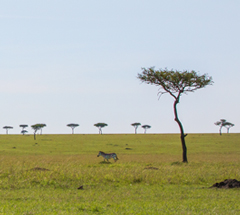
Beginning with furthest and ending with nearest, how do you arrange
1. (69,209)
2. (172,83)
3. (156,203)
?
(172,83) < (156,203) < (69,209)

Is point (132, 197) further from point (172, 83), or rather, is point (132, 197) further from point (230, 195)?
point (172, 83)

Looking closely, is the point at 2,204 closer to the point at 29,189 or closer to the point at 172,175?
the point at 29,189

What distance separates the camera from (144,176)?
2025cm

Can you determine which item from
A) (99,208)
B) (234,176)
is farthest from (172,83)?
(99,208)

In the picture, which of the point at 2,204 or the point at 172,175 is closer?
the point at 2,204

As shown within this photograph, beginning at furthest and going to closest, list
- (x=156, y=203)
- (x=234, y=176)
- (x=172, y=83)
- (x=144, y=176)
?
(x=172, y=83), (x=234, y=176), (x=144, y=176), (x=156, y=203)

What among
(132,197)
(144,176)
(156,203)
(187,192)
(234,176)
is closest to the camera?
(156,203)

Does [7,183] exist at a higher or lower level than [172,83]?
lower

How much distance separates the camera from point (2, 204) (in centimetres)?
1268

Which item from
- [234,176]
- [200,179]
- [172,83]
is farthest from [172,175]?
[172,83]

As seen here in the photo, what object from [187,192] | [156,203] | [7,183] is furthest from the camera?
[7,183]

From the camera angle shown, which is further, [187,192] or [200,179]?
[200,179]

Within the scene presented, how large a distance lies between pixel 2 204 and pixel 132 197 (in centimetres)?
508

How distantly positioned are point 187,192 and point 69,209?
6.23 meters
